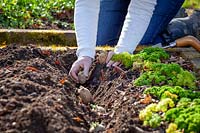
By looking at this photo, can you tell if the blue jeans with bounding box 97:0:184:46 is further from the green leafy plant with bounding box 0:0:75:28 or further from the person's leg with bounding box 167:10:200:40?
the green leafy plant with bounding box 0:0:75:28

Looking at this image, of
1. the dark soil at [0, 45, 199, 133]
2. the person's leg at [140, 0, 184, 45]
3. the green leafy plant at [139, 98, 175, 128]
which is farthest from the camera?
the person's leg at [140, 0, 184, 45]

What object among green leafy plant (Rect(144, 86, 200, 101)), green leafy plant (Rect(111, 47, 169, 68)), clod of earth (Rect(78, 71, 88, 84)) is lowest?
clod of earth (Rect(78, 71, 88, 84))

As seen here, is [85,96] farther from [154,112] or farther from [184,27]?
[184,27]

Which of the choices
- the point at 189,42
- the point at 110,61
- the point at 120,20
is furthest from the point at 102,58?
the point at 120,20

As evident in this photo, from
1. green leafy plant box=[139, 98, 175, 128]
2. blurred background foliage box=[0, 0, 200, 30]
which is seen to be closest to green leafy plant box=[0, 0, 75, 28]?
blurred background foliage box=[0, 0, 200, 30]

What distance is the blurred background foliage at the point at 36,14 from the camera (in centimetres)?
545

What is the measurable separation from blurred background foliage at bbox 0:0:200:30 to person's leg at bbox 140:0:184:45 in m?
1.31

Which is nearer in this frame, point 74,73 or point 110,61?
point 74,73

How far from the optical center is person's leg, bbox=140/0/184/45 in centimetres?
454

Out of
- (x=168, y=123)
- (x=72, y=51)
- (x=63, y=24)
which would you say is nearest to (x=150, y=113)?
(x=168, y=123)

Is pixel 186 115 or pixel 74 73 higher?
pixel 186 115

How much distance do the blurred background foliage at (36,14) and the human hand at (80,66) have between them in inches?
75.0

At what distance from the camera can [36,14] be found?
5.76m

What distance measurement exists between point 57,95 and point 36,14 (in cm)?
303
